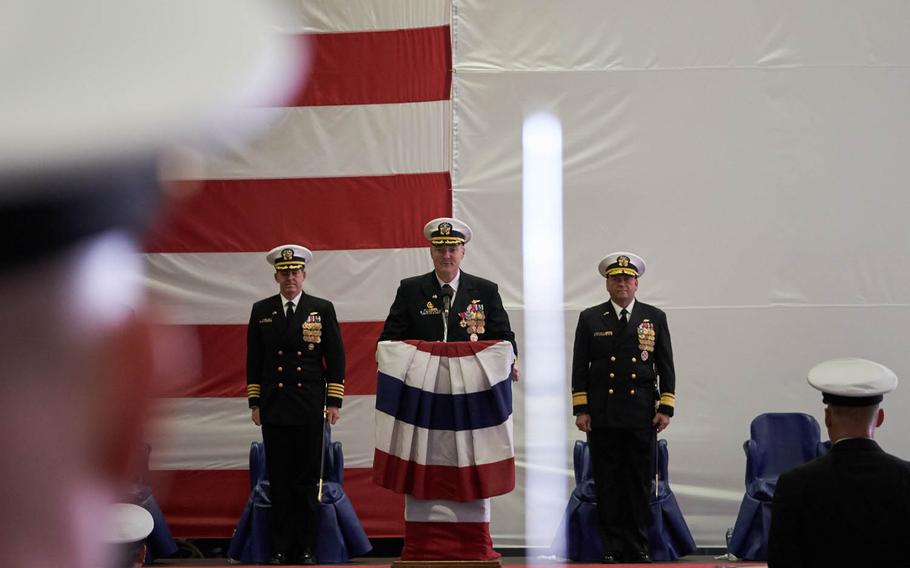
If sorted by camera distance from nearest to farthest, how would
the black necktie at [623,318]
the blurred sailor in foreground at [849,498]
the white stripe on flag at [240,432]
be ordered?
the blurred sailor in foreground at [849,498] → the black necktie at [623,318] → the white stripe on flag at [240,432]

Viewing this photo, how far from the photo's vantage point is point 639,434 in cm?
464

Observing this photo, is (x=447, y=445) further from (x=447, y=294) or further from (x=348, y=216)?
(x=348, y=216)

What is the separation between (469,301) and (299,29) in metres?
3.46

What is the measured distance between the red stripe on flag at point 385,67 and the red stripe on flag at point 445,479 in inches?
118

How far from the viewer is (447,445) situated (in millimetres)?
3322

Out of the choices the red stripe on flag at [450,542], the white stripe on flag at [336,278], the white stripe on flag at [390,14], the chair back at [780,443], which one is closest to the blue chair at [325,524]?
the white stripe on flag at [336,278]

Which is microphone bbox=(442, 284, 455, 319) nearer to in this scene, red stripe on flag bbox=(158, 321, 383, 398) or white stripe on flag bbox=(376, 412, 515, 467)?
white stripe on flag bbox=(376, 412, 515, 467)

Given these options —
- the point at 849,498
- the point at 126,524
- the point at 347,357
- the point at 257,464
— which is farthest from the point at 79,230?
the point at 347,357

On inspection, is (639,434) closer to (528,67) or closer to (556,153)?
(556,153)

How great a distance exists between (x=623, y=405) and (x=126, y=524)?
4.42 meters

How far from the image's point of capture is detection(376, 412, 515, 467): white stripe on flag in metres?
3.30

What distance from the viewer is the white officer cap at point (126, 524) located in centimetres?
28

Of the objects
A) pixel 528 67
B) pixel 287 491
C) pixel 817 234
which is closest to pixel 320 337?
pixel 287 491

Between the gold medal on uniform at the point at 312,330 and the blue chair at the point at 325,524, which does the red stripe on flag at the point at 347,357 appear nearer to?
the blue chair at the point at 325,524
